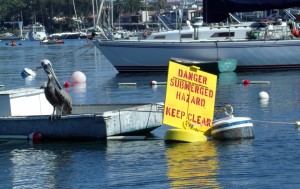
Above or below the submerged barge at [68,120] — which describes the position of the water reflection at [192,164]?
below

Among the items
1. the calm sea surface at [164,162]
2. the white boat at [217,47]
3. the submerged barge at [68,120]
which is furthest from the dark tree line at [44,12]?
the calm sea surface at [164,162]

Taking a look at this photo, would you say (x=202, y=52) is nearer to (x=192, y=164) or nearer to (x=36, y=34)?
(x=192, y=164)

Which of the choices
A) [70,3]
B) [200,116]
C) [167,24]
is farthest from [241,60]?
[70,3]

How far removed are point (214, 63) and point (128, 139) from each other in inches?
982

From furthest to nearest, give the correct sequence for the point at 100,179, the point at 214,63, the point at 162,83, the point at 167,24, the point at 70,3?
the point at 70,3 → the point at 167,24 → the point at 214,63 → the point at 162,83 → the point at 100,179

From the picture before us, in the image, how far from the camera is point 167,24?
188ft

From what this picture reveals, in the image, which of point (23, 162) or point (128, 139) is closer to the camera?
point (23, 162)

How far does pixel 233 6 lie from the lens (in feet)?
155

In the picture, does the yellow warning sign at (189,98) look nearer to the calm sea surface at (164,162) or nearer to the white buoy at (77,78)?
the calm sea surface at (164,162)

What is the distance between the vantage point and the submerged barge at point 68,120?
23.8 meters

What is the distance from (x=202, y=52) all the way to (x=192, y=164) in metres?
28.6

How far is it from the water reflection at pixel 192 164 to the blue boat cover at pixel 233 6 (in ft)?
80.5

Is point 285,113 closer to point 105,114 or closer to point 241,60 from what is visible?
point 105,114

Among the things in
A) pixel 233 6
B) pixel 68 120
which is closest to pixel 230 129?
pixel 68 120
